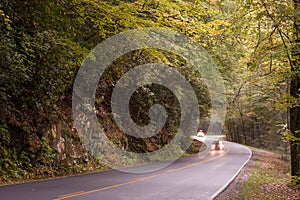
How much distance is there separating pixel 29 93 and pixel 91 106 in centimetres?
551

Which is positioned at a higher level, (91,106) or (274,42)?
(274,42)

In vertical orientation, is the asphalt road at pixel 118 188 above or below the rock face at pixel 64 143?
below

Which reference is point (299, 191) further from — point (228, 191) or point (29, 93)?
point (29, 93)

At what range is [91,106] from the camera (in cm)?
2080

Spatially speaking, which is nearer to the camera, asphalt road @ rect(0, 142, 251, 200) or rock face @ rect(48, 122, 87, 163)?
asphalt road @ rect(0, 142, 251, 200)

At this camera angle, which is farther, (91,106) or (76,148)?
(91,106)

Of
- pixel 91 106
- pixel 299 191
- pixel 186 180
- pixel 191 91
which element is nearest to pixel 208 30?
pixel 186 180

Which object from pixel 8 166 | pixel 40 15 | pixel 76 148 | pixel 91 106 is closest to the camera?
pixel 40 15

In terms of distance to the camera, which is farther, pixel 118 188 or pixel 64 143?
pixel 64 143

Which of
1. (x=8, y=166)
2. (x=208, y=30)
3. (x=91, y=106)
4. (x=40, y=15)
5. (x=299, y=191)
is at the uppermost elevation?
(x=40, y=15)

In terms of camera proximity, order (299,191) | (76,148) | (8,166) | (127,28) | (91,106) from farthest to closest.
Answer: (91,106)
(76,148)
(299,191)
(8,166)
(127,28)

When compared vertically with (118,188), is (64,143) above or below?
above

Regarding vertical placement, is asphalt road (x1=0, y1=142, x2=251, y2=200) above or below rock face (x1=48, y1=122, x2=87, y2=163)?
below

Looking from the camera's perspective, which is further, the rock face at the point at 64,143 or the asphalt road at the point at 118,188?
the rock face at the point at 64,143
